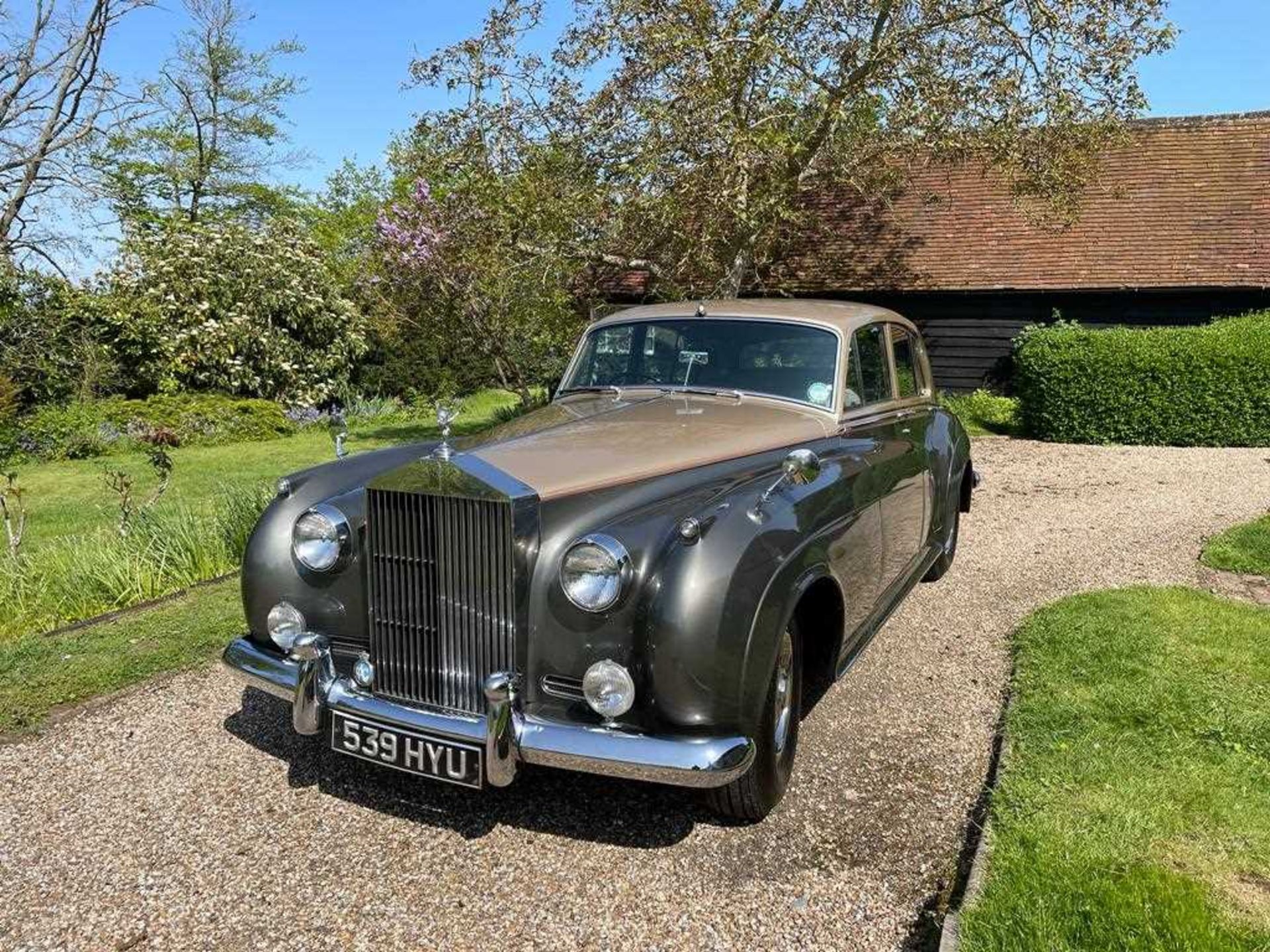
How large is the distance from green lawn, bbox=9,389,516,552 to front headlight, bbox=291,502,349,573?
16.0 feet

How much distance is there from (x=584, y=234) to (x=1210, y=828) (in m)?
10.5

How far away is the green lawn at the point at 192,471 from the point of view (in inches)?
334

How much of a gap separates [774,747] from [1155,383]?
11738 mm

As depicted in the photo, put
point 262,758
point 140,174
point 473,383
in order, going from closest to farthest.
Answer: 1. point 262,758
2. point 473,383
3. point 140,174

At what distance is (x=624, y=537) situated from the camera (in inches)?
108

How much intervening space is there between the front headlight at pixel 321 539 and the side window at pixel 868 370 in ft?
7.92

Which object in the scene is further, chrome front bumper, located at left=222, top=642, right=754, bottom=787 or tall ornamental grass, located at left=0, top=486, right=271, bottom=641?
tall ornamental grass, located at left=0, top=486, right=271, bottom=641

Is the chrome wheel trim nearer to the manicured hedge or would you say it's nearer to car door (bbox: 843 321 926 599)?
car door (bbox: 843 321 926 599)

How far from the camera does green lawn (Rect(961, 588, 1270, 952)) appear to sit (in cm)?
238

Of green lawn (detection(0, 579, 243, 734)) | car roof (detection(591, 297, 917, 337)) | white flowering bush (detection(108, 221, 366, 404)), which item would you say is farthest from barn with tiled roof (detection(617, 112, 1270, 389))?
green lawn (detection(0, 579, 243, 734))

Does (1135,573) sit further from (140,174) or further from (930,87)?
(140,174)

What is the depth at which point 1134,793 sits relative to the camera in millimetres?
3041

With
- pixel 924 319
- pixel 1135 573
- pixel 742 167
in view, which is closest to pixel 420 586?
pixel 1135 573

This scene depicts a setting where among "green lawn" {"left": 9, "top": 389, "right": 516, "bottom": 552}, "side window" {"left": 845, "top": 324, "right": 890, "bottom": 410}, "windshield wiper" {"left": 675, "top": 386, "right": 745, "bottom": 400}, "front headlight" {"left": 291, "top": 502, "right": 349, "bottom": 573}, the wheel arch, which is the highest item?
"side window" {"left": 845, "top": 324, "right": 890, "bottom": 410}
